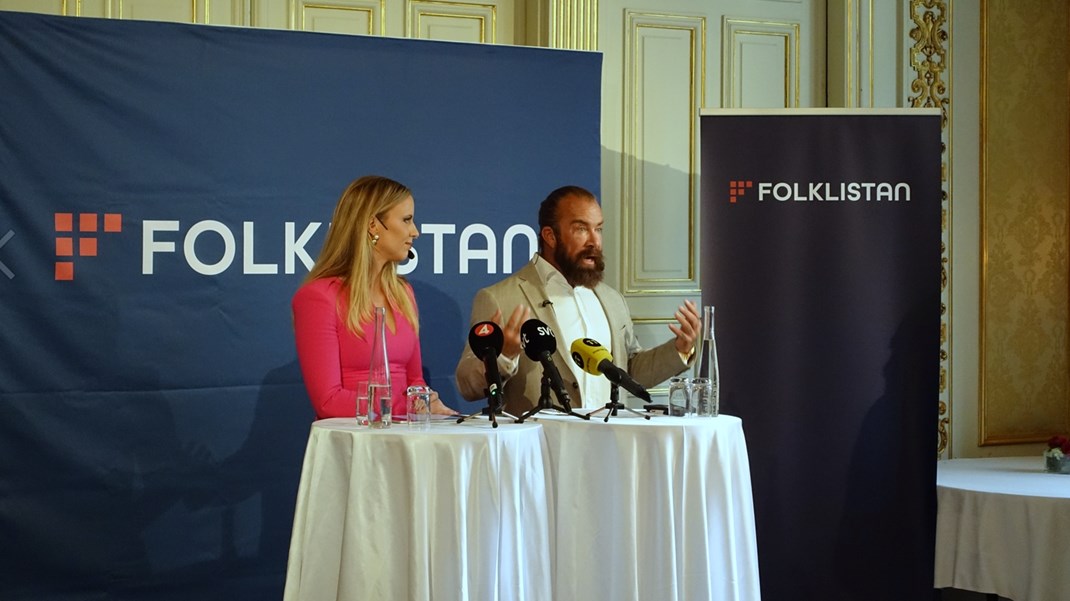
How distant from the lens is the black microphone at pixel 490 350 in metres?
3.13

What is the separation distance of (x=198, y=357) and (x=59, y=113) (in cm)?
106

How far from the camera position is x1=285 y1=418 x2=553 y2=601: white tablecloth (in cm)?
291

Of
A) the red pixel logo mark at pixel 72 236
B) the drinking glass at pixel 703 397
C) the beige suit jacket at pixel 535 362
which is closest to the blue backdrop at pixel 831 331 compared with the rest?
the beige suit jacket at pixel 535 362

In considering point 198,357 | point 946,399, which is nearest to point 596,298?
point 198,357

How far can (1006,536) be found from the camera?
4523 mm

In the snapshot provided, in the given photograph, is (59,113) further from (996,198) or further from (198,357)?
(996,198)

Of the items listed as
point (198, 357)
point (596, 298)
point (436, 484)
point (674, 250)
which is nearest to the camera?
point (436, 484)

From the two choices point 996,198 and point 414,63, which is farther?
point 996,198

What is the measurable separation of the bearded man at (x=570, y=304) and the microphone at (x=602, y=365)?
510 millimetres

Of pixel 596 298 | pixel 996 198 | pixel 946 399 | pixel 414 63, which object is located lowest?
pixel 946 399

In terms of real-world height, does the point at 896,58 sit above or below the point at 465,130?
above

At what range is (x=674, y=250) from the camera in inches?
220

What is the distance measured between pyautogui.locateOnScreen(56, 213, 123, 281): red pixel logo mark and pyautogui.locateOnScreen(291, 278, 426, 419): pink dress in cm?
118

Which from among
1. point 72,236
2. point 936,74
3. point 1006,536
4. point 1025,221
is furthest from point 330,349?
point 1025,221
